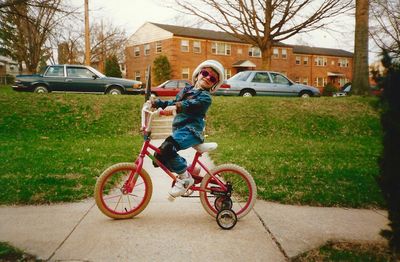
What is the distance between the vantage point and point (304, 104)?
13.8 meters

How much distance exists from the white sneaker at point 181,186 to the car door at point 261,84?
13472mm

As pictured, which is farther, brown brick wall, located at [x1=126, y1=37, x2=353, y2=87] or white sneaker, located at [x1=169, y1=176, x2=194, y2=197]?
brown brick wall, located at [x1=126, y1=37, x2=353, y2=87]

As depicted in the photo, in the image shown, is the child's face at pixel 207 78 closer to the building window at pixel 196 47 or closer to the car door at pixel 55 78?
the car door at pixel 55 78

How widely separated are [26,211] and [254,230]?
2.61 m

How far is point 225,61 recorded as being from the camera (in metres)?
43.9

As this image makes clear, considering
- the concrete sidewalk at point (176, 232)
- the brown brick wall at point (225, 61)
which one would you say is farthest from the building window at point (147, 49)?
the concrete sidewalk at point (176, 232)

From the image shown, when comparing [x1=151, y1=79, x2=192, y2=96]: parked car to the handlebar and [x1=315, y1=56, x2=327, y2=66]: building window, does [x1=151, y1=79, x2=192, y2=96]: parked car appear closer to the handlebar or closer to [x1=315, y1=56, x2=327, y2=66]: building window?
the handlebar

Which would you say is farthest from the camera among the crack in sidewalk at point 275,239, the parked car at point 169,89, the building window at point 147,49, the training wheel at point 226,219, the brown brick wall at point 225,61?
the building window at point 147,49

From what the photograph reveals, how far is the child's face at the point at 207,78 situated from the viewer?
3.84 m

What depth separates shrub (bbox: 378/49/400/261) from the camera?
232 centimetres

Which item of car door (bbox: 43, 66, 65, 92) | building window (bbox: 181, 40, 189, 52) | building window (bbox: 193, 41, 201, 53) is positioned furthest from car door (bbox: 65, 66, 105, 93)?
building window (bbox: 193, 41, 201, 53)

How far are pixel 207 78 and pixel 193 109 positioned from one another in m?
0.41

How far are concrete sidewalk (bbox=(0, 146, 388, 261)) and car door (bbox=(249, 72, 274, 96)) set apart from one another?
12846 millimetres

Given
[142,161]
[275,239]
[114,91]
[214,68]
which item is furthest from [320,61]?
[275,239]
